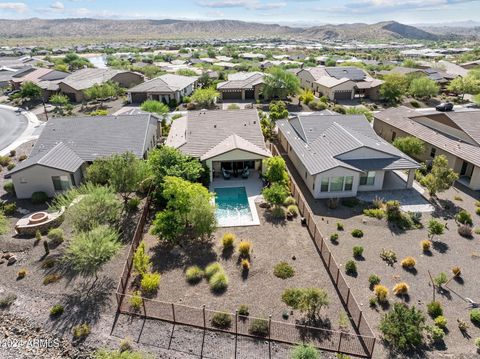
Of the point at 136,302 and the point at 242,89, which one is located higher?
the point at 242,89

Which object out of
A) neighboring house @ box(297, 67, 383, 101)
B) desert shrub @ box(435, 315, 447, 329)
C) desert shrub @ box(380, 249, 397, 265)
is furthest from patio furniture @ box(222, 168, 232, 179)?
neighboring house @ box(297, 67, 383, 101)

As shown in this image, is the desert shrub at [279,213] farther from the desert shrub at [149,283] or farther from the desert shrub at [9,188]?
the desert shrub at [9,188]

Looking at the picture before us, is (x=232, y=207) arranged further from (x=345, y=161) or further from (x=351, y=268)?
(x=351, y=268)

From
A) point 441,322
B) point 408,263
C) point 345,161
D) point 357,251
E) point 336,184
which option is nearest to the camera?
point 441,322

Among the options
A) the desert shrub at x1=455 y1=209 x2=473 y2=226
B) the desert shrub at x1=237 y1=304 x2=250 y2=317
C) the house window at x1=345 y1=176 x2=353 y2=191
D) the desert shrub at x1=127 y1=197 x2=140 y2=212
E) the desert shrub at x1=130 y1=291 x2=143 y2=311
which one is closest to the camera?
the desert shrub at x1=237 y1=304 x2=250 y2=317

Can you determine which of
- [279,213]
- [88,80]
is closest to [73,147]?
[279,213]

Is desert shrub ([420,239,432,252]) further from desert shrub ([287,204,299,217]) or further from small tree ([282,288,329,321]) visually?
small tree ([282,288,329,321])
